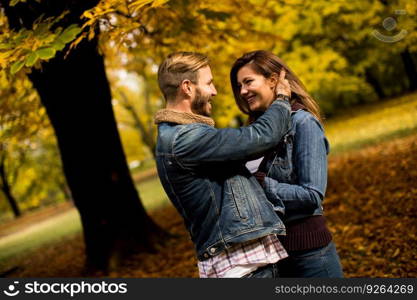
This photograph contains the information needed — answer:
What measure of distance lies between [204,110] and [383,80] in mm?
31052

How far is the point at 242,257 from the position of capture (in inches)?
76.7

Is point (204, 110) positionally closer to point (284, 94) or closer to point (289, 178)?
point (284, 94)

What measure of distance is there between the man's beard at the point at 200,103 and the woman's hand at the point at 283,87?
41 cm

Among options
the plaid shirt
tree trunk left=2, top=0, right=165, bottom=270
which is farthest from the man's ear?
tree trunk left=2, top=0, right=165, bottom=270

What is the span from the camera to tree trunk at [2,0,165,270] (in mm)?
5848

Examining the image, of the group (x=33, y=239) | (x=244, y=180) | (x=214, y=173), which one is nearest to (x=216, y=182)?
(x=214, y=173)

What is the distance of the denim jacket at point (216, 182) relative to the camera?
6.02 ft

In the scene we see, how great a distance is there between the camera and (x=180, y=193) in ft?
6.40

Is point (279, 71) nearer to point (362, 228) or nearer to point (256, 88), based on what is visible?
point (256, 88)

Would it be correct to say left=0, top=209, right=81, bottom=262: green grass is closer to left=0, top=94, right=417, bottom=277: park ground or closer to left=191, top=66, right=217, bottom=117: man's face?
left=0, top=94, right=417, bottom=277: park ground

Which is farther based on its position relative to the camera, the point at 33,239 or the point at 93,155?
the point at 33,239

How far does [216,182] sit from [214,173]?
0.05 m

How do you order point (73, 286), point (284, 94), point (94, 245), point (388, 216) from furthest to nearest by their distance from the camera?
point (94, 245) < point (388, 216) < point (73, 286) < point (284, 94)

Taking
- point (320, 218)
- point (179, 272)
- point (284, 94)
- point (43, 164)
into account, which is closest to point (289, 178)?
point (320, 218)
